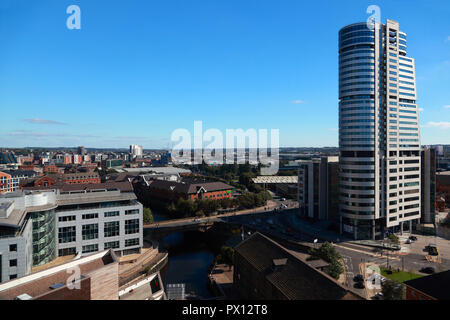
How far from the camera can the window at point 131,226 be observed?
29.8 metres

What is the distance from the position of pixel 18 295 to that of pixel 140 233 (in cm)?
2015

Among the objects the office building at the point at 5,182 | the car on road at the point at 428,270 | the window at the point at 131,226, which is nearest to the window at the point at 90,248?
the window at the point at 131,226

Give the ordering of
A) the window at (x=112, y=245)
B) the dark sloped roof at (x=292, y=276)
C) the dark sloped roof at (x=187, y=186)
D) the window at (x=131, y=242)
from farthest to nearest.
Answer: the dark sloped roof at (x=187, y=186)
the window at (x=131, y=242)
the window at (x=112, y=245)
the dark sloped roof at (x=292, y=276)

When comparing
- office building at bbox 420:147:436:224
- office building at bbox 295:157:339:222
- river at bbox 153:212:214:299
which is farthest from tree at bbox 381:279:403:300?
office building at bbox 420:147:436:224

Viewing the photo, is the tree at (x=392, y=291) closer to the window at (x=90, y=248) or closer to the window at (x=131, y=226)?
the window at (x=131, y=226)

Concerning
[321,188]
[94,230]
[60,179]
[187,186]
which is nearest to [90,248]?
[94,230]

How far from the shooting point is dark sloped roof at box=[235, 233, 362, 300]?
13523 millimetres

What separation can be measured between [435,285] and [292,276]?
27.8 feet

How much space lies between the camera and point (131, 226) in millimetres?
30031

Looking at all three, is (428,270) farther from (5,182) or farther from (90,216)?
(5,182)

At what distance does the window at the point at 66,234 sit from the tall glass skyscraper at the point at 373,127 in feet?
102

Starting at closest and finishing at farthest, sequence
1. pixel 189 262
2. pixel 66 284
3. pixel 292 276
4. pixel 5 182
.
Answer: pixel 66 284, pixel 292 276, pixel 189 262, pixel 5 182

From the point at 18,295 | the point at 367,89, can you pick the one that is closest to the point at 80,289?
the point at 18,295
